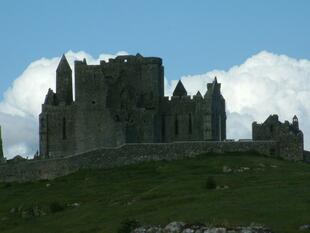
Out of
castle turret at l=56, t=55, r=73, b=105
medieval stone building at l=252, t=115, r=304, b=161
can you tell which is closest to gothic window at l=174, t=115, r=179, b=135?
castle turret at l=56, t=55, r=73, b=105

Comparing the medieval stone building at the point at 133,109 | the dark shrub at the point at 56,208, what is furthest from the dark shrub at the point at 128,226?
the medieval stone building at the point at 133,109

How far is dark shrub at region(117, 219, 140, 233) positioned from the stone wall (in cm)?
3373

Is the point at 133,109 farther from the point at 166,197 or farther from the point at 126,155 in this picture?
the point at 166,197

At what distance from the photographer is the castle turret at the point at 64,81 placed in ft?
354

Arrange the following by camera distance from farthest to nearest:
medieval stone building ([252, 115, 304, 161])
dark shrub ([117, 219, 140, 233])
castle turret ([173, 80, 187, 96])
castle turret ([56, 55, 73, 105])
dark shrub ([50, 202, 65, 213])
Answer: castle turret ([56, 55, 73, 105]) < castle turret ([173, 80, 187, 96]) < medieval stone building ([252, 115, 304, 161]) < dark shrub ([50, 202, 65, 213]) < dark shrub ([117, 219, 140, 233])

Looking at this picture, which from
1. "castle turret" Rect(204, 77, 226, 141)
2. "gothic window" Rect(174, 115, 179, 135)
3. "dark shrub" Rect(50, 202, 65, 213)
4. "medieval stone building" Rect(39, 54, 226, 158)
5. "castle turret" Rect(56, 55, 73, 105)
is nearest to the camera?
"dark shrub" Rect(50, 202, 65, 213)

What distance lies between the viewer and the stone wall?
91.3 m

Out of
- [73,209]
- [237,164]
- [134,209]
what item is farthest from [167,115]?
[134,209]

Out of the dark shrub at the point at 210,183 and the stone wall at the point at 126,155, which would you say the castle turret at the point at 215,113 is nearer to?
the stone wall at the point at 126,155

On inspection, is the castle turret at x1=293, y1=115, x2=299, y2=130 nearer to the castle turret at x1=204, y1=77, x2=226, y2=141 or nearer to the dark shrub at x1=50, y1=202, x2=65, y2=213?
the castle turret at x1=204, y1=77, x2=226, y2=141

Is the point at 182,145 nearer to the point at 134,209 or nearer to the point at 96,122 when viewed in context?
the point at 96,122

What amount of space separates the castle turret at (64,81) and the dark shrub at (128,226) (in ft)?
165

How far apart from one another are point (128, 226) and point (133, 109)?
149 ft

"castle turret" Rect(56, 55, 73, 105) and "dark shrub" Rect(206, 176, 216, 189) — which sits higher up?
"castle turret" Rect(56, 55, 73, 105)
